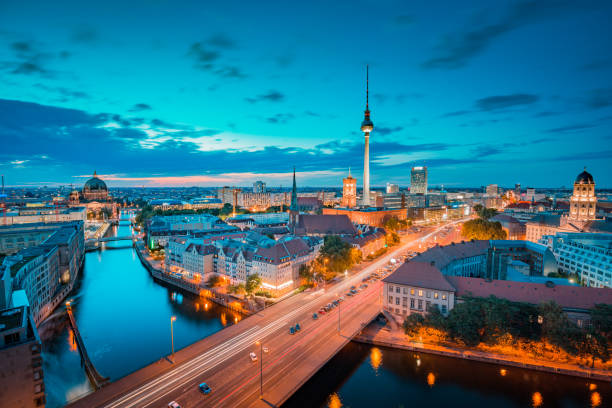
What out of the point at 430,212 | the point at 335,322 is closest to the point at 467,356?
the point at 335,322

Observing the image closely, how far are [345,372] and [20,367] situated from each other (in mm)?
27523

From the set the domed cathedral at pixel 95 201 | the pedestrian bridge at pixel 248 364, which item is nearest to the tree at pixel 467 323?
the pedestrian bridge at pixel 248 364

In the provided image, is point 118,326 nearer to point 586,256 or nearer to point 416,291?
point 416,291

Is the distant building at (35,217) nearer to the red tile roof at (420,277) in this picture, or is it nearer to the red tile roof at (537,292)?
the red tile roof at (420,277)

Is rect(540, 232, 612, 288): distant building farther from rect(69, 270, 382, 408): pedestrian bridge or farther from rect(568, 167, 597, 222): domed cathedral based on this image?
rect(69, 270, 382, 408): pedestrian bridge

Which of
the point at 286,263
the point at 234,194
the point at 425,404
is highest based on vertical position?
the point at 234,194

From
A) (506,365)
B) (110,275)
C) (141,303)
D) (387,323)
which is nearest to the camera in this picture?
(506,365)

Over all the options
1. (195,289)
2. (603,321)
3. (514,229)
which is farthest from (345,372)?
(514,229)

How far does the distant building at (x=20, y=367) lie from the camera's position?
21375 millimetres

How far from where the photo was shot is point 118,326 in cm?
4384

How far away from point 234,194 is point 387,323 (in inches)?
6264

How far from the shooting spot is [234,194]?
621 ft

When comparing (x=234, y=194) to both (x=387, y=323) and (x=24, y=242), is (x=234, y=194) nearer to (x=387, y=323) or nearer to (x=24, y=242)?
(x=24, y=242)

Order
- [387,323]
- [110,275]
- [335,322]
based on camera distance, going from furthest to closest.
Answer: [110,275] → [387,323] → [335,322]
